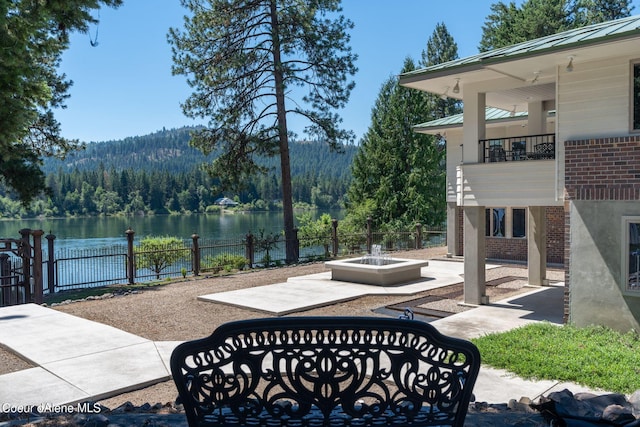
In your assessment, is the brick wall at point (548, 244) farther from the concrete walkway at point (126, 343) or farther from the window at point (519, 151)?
the concrete walkway at point (126, 343)

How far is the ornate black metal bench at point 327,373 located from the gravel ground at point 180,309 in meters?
3.17

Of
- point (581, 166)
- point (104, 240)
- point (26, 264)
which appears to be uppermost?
point (581, 166)

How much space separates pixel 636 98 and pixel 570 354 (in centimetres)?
439

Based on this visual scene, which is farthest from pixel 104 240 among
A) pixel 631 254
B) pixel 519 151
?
pixel 631 254

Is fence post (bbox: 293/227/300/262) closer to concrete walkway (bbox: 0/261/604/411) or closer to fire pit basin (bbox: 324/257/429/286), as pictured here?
fire pit basin (bbox: 324/257/429/286)

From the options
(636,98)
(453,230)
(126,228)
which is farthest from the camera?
(126,228)

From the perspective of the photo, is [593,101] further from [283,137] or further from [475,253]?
[283,137]

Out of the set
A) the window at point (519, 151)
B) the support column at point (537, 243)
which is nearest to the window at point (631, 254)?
the window at point (519, 151)

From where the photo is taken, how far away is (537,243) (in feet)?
43.1

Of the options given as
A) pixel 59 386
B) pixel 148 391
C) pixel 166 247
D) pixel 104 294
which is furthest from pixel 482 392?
pixel 166 247

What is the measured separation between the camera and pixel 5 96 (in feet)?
23.3

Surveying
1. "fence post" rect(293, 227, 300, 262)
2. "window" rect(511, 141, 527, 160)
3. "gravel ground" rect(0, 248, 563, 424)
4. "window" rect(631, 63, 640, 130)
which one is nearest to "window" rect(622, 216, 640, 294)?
"window" rect(631, 63, 640, 130)

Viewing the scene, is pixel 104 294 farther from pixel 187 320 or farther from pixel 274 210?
pixel 274 210

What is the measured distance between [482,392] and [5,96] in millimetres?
7252
